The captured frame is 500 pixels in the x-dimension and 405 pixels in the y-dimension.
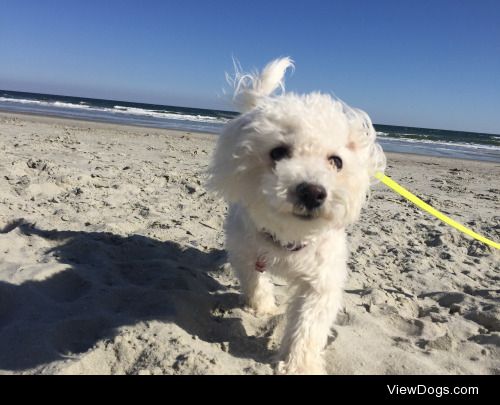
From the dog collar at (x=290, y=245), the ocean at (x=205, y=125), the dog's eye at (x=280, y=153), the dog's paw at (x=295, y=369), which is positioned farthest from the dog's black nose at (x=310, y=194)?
the ocean at (x=205, y=125)

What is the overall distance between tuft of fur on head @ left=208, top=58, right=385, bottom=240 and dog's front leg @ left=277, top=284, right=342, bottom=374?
1.42ft

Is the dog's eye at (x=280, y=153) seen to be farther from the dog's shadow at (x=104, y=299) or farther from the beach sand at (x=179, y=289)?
the dog's shadow at (x=104, y=299)

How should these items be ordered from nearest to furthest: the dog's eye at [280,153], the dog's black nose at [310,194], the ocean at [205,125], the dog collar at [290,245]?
the dog's black nose at [310,194] < the dog's eye at [280,153] < the dog collar at [290,245] < the ocean at [205,125]

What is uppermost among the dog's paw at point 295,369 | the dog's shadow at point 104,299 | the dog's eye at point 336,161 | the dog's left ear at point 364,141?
the dog's left ear at point 364,141

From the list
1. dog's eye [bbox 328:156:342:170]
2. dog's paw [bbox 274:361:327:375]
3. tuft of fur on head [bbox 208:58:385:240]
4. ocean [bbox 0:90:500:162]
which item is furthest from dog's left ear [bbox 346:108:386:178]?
ocean [bbox 0:90:500:162]

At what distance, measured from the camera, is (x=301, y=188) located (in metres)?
2.17

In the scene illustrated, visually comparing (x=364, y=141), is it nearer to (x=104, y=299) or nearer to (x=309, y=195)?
(x=309, y=195)

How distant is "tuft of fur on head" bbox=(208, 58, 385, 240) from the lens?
2.24 metres

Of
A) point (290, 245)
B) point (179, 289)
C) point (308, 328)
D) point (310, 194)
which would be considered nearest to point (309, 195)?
point (310, 194)

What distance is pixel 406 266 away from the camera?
14.0ft
